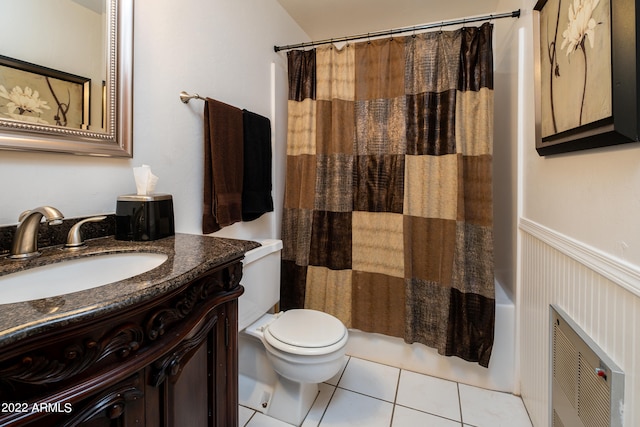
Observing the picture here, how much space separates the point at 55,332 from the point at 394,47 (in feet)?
6.22

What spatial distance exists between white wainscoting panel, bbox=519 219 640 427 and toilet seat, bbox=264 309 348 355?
84cm

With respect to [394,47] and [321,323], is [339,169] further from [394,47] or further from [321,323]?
[321,323]

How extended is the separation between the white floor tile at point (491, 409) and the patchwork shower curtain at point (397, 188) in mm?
206

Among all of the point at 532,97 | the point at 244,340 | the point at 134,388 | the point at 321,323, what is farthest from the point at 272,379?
the point at 532,97

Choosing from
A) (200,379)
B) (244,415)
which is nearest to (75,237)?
(200,379)

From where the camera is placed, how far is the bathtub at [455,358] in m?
1.58

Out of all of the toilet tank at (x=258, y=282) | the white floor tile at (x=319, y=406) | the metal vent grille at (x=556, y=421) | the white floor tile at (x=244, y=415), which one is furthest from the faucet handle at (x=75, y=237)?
the metal vent grille at (x=556, y=421)

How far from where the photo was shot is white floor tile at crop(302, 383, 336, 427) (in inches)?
55.1

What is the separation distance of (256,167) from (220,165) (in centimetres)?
28

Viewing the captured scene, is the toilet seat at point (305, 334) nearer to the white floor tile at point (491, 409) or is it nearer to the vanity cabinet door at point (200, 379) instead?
the vanity cabinet door at point (200, 379)

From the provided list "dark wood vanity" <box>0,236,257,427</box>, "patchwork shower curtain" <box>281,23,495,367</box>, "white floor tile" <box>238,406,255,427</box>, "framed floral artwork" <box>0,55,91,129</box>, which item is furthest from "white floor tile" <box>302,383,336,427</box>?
"framed floral artwork" <box>0,55,91,129</box>

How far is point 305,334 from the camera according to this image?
1.36m

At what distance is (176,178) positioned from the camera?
1.26m

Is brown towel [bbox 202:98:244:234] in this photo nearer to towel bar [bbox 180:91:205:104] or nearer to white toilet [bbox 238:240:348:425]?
towel bar [bbox 180:91:205:104]
